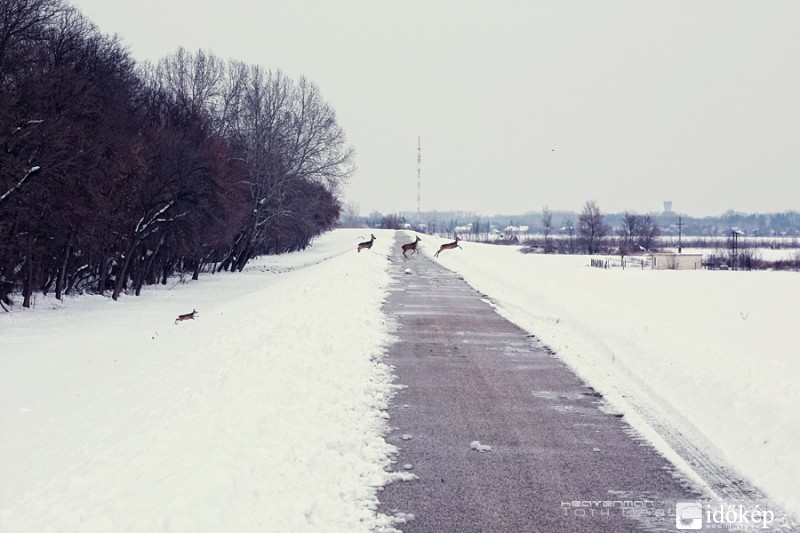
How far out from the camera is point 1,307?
2714cm

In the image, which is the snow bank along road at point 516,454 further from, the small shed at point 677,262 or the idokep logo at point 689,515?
the small shed at point 677,262

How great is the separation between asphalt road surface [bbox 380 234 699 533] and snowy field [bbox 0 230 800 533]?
0.33 meters

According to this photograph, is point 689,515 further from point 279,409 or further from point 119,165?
point 119,165

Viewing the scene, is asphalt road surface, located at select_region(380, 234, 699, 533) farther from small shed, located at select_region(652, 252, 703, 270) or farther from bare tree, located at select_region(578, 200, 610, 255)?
bare tree, located at select_region(578, 200, 610, 255)

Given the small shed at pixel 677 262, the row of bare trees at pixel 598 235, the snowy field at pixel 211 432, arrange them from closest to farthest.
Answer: the snowy field at pixel 211 432 → the small shed at pixel 677 262 → the row of bare trees at pixel 598 235

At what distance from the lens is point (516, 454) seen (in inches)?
269

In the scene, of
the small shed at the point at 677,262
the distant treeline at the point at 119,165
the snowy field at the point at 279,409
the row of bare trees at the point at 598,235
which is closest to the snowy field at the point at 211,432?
the snowy field at the point at 279,409

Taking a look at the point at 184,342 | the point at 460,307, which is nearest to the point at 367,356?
the point at 184,342

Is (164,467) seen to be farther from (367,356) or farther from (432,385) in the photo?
(367,356)

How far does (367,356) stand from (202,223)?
24.9m

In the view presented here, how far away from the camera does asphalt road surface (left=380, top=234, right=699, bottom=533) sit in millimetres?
5379

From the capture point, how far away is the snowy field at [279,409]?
5301 millimetres

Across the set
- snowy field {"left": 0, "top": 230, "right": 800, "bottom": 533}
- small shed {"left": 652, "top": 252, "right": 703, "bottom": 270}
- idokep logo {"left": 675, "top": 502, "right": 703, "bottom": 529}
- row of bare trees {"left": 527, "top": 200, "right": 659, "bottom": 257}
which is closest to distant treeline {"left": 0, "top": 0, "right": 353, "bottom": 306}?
snowy field {"left": 0, "top": 230, "right": 800, "bottom": 533}

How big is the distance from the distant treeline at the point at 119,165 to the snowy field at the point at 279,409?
26.7ft
